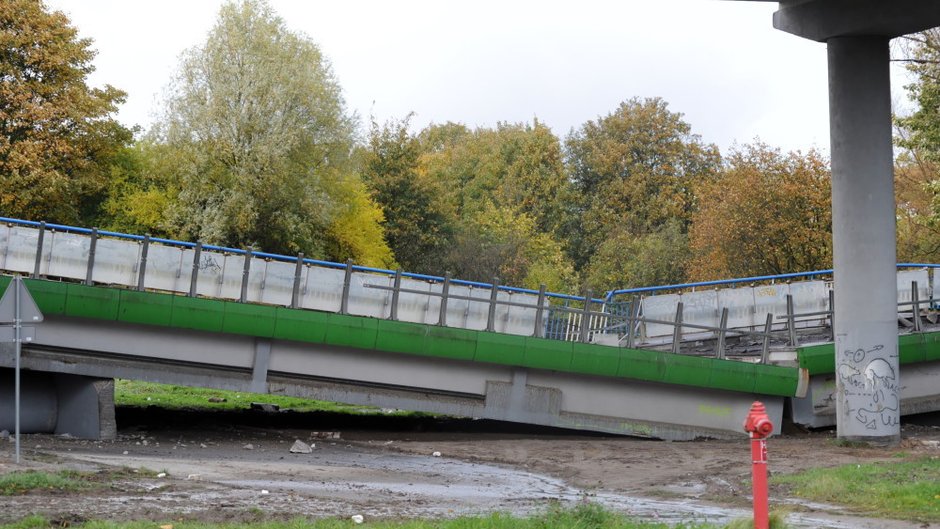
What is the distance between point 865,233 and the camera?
21.1 metres

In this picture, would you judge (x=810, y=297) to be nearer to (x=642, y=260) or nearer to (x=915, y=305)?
(x=915, y=305)

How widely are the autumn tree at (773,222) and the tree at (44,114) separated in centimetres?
2669

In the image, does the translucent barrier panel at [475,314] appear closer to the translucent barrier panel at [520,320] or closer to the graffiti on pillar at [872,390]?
the translucent barrier panel at [520,320]

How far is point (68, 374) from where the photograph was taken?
22328 mm

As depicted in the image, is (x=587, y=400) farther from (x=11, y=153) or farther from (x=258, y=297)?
(x=11, y=153)

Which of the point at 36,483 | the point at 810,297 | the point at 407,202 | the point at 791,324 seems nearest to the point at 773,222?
the point at 407,202

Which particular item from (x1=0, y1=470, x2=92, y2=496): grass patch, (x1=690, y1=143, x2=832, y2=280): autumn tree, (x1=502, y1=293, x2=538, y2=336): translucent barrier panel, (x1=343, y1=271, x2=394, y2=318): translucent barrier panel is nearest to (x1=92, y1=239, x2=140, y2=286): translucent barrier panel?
(x1=343, y1=271, x2=394, y2=318): translucent barrier panel

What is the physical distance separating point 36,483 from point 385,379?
1059cm

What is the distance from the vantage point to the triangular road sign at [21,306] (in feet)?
54.1

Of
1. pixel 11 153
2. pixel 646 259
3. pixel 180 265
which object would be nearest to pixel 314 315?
pixel 180 265

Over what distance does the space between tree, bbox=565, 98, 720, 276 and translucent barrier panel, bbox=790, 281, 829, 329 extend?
136 ft

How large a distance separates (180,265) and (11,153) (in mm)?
22736

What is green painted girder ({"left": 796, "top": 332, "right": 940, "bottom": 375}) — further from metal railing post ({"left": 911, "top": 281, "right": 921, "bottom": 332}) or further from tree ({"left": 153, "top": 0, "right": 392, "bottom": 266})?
tree ({"left": 153, "top": 0, "right": 392, "bottom": 266})

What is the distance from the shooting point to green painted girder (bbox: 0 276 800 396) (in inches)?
866
